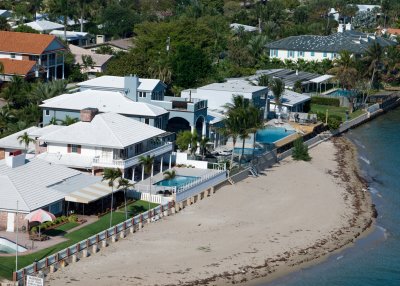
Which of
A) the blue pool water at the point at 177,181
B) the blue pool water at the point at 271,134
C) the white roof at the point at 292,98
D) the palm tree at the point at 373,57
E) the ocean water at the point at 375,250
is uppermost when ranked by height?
the palm tree at the point at 373,57

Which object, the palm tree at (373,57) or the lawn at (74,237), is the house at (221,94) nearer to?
the lawn at (74,237)

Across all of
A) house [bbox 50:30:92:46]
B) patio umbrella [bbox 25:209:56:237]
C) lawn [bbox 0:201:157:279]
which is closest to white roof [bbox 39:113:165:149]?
lawn [bbox 0:201:157:279]

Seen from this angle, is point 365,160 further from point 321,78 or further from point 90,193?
point 90,193

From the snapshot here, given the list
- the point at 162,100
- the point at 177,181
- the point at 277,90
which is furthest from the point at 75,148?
the point at 277,90

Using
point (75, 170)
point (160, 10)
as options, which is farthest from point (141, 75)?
point (160, 10)

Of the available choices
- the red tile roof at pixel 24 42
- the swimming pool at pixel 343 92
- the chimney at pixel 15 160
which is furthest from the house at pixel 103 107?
the swimming pool at pixel 343 92

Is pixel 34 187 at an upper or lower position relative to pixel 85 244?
upper

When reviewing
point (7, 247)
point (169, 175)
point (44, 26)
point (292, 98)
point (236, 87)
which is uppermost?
point (44, 26)
